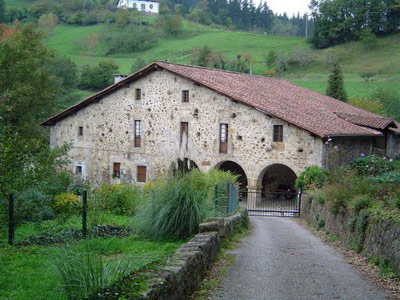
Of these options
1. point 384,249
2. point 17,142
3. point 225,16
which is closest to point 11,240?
point 17,142

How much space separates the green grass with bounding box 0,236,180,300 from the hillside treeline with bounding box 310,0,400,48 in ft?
229

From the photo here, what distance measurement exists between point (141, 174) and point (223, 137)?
5715 mm

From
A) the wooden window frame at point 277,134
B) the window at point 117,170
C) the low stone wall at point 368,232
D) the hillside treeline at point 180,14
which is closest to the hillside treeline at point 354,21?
the hillside treeline at point 180,14

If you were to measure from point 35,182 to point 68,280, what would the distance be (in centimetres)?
603

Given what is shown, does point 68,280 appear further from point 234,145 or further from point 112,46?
point 112,46

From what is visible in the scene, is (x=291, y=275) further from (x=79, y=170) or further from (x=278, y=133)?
(x=79, y=170)

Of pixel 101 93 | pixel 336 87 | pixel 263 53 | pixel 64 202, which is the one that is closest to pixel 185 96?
pixel 101 93

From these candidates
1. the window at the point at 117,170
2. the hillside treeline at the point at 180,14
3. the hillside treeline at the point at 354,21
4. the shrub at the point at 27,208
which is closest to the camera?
the shrub at the point at 27,208

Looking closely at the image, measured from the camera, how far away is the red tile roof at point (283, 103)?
976 inches

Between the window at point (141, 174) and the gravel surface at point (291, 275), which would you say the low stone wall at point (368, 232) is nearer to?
the gravel surface at point (291, 275)

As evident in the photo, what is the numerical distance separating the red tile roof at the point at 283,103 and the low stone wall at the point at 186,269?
15.6 metres

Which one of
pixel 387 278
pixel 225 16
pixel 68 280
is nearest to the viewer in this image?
pixel 68 280

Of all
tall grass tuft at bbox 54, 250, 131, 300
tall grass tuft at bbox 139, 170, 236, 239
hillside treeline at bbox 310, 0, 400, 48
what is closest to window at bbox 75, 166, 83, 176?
tall grass tuft at bbox 139, 170, 236, 239

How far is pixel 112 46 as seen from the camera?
77.6 m
